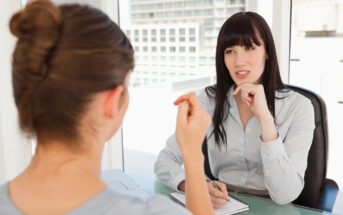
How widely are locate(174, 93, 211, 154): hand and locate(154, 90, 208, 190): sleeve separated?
55 centimetres

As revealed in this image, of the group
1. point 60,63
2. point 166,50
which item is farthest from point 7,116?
point 60,63

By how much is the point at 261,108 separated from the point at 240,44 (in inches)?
12.6

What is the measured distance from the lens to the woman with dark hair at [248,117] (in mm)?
1495

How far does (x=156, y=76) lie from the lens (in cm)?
282

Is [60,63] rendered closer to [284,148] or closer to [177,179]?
[177,179]

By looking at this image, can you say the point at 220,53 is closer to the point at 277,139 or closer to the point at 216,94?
the point at 216,94

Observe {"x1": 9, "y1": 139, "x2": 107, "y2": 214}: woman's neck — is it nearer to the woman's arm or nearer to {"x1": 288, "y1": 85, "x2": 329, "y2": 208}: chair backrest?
the woman's arm

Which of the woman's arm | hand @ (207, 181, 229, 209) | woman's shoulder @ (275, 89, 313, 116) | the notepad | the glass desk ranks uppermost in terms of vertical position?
woman's shoulder @ (275, 89, 313, 116)

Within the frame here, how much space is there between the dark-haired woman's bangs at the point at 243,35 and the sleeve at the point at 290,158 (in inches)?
13.5

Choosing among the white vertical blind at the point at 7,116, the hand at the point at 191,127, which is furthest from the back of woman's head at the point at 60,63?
the white vertical blind at the point at 7,116

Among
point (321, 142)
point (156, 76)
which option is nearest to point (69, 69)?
point (321, 142)

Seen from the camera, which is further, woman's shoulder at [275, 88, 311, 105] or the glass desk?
woman's shoulder at [275, 88, 311, 105]

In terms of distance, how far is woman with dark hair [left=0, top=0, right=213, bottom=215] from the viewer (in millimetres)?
675

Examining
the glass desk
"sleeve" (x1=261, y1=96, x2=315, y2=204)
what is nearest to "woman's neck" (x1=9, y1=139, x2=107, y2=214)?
the glass desk
